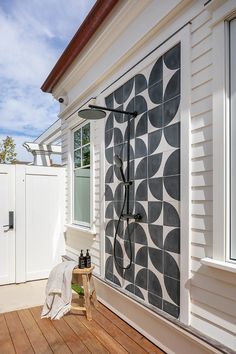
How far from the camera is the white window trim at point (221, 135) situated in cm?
172

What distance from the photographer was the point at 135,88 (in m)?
2.75

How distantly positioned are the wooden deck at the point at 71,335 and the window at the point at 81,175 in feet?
4.81

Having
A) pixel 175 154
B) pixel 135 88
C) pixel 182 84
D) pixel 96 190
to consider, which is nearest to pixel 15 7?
pixel 135 88

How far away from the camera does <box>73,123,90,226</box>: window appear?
407 cm

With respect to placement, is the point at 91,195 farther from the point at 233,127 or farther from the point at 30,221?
the point at 233,127

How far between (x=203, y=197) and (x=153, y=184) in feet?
1.98

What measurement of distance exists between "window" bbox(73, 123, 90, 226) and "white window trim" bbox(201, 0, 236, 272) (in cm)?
248

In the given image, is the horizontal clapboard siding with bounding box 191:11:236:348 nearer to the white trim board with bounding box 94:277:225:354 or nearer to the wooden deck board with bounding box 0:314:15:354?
the white trim board with bounding box 94:277:225:354

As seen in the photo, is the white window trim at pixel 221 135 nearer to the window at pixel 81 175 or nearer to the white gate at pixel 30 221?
the window at pixel 81 175

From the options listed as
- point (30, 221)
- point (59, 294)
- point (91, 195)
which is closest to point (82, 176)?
point (91, 195)

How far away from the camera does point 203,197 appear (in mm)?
1916

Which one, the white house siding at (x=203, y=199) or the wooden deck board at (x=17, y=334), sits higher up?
the white house siding at (x=203, y=199)

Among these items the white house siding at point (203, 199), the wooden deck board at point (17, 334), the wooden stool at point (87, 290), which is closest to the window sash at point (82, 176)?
the wooden stool at point (87, 290)

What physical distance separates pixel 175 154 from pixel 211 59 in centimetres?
73
